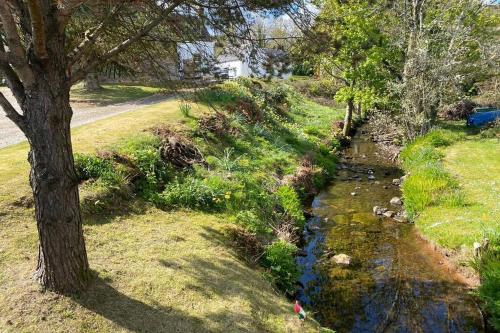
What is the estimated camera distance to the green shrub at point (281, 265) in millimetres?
8844

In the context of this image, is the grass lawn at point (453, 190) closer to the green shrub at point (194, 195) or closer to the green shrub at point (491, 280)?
the green shrub at point (491, 280)

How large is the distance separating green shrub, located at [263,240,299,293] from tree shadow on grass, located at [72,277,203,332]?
2852mm

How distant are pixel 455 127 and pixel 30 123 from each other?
81.6 ft

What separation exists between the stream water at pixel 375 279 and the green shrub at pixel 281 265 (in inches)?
16.4

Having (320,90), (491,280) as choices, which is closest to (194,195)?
(491,280)

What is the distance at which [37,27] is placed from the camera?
4625 millimetres

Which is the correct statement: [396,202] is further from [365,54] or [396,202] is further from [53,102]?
[53,102]

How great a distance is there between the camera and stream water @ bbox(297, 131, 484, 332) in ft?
26.8

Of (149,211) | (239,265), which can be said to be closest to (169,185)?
(149,211)

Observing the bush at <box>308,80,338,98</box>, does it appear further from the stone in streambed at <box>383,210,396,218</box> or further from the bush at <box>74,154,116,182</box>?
the bush at <box>74,154,116,182</box>

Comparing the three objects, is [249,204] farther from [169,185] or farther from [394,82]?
[394,82]

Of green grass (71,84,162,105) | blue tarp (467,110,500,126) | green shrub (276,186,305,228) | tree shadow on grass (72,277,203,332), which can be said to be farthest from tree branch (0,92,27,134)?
blue tarp (467,110,500,126)

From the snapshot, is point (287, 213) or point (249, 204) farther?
point (287, 213)

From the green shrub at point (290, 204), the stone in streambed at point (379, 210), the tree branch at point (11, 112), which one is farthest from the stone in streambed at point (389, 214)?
the tree branch at point (11, 112)
